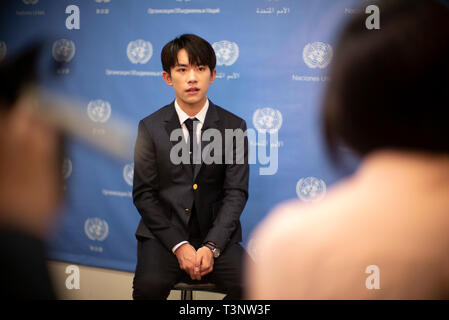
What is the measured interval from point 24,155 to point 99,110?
2.44 ft

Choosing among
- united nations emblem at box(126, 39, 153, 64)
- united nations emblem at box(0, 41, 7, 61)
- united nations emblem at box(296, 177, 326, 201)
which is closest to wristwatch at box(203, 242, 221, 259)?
united nations emblem at box(296, 177, 326, 201)

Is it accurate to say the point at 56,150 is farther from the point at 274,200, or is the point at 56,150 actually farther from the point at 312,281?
the point at 312,281

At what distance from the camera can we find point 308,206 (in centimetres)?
226

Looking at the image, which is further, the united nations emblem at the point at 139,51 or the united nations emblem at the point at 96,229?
the united nations emblem at the point at 96,229

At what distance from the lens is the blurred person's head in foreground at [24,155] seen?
2634mm

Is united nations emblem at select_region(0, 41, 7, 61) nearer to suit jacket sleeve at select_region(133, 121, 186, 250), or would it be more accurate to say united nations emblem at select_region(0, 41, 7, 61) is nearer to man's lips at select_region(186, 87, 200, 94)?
suit jacket sleeve at select_region(133, 121, 186, 250)

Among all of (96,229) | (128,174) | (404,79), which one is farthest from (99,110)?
(404,79)

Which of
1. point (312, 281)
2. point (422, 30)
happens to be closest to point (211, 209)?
point (312, 281)

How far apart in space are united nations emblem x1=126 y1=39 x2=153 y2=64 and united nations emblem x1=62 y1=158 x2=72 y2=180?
86 centimetres

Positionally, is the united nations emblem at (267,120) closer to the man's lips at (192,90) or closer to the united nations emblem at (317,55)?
the united nations emblem at (317,55)

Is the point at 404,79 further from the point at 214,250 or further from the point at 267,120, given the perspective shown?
the point at 214,250

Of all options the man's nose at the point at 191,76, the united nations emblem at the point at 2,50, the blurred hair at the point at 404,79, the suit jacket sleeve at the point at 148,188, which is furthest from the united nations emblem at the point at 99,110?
the blurred hair at the point at 404,79

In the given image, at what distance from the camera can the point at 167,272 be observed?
1.74 metres

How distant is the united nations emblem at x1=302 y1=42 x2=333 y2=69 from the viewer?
2148mm
